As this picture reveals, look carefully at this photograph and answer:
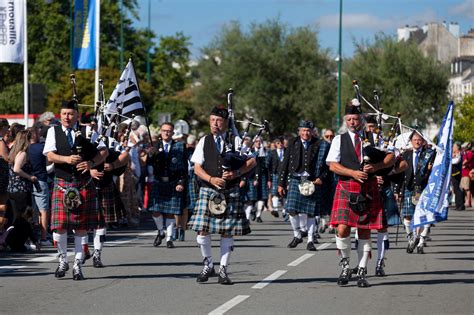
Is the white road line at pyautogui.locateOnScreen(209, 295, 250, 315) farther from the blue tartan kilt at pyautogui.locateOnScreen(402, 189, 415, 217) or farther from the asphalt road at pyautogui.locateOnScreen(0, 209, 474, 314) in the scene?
the blue tartan kilt at pyautogui.locateOnScreen(402, 189, 415, 217)

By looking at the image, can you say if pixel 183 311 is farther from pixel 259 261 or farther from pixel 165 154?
pixel 165 154

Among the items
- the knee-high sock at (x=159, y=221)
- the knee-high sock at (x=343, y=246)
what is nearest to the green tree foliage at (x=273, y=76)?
the knee-high sock at (x=159, y=221)

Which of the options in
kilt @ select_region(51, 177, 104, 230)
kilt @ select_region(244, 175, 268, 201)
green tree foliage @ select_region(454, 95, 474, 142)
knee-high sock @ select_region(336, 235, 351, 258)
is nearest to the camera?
knee-high sock @ select_region(336, 235, 351, 258)

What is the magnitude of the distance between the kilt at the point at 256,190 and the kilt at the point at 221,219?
1248 centimetres

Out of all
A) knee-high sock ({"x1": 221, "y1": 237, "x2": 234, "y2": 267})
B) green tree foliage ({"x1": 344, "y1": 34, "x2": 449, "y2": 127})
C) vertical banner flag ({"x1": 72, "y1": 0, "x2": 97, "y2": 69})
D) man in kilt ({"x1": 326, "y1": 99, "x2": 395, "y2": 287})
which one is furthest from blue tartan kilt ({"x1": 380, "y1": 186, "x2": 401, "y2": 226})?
green tree foliage ({"x1": 344, "y1": 34, "x2": 449, "y2": 127})

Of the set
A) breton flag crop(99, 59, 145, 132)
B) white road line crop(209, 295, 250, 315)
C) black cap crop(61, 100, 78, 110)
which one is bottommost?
white road line crop(209, 295, 250, 315)

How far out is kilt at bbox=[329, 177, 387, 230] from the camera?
1199 centimetres

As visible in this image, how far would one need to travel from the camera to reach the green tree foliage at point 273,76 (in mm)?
64562

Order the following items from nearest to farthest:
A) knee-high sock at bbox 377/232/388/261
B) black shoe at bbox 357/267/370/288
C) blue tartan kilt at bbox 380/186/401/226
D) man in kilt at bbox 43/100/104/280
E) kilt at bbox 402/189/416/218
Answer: black shoe at bbox 357/267/370/288, man in kilt at bbox 43/100/104/280, knee-high sock at bbox 377/232/388/261, blue tartan kilt at bbox 380/186/401/226, kilt at bbox 402/189/416/218

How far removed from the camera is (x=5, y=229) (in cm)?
1661

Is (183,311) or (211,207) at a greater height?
(211,207)

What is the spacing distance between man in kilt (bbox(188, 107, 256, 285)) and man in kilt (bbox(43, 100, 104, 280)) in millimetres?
1160

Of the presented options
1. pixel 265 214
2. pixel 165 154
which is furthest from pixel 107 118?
pixel 265 214

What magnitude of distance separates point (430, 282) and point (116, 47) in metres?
57.3
